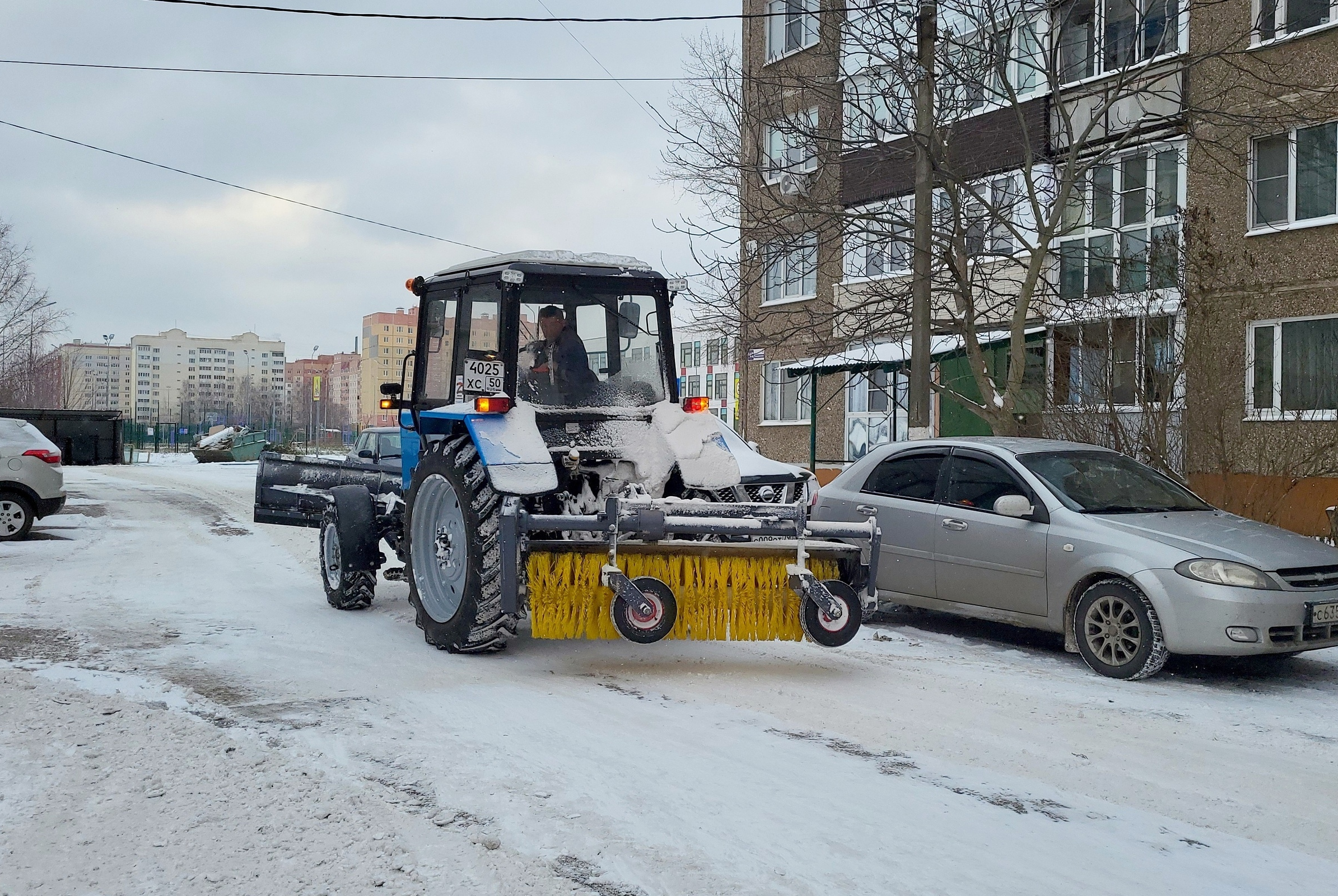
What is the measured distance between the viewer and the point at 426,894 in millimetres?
3543

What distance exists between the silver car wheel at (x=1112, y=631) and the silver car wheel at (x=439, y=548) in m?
3.99

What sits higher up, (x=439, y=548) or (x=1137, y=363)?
(x=1137, y=363)

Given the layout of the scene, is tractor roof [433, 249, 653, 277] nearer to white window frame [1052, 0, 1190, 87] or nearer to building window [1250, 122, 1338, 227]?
white window frame [1052, 0, 1190, 87]

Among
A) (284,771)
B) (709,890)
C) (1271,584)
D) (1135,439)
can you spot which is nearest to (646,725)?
(284,771)

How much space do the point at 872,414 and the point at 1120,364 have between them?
1149cm

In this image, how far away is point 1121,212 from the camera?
737 inches

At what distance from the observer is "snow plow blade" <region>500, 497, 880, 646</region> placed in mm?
A: 6660

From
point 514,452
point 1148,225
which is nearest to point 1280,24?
point 1148,225

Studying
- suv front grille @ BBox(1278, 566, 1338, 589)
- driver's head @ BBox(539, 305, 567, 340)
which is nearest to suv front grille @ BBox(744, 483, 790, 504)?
driver's head @ BBox(539, 305, 567, 340)

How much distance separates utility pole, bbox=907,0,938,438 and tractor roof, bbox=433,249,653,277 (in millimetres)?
5231

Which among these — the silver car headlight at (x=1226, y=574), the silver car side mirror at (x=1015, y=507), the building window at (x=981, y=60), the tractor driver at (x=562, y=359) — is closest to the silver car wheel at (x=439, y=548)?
the tractor driver at (x=562, y=359)

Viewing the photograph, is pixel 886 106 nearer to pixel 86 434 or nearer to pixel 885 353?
pixel 885 353

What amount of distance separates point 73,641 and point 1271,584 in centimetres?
744

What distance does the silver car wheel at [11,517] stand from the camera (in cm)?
1501
